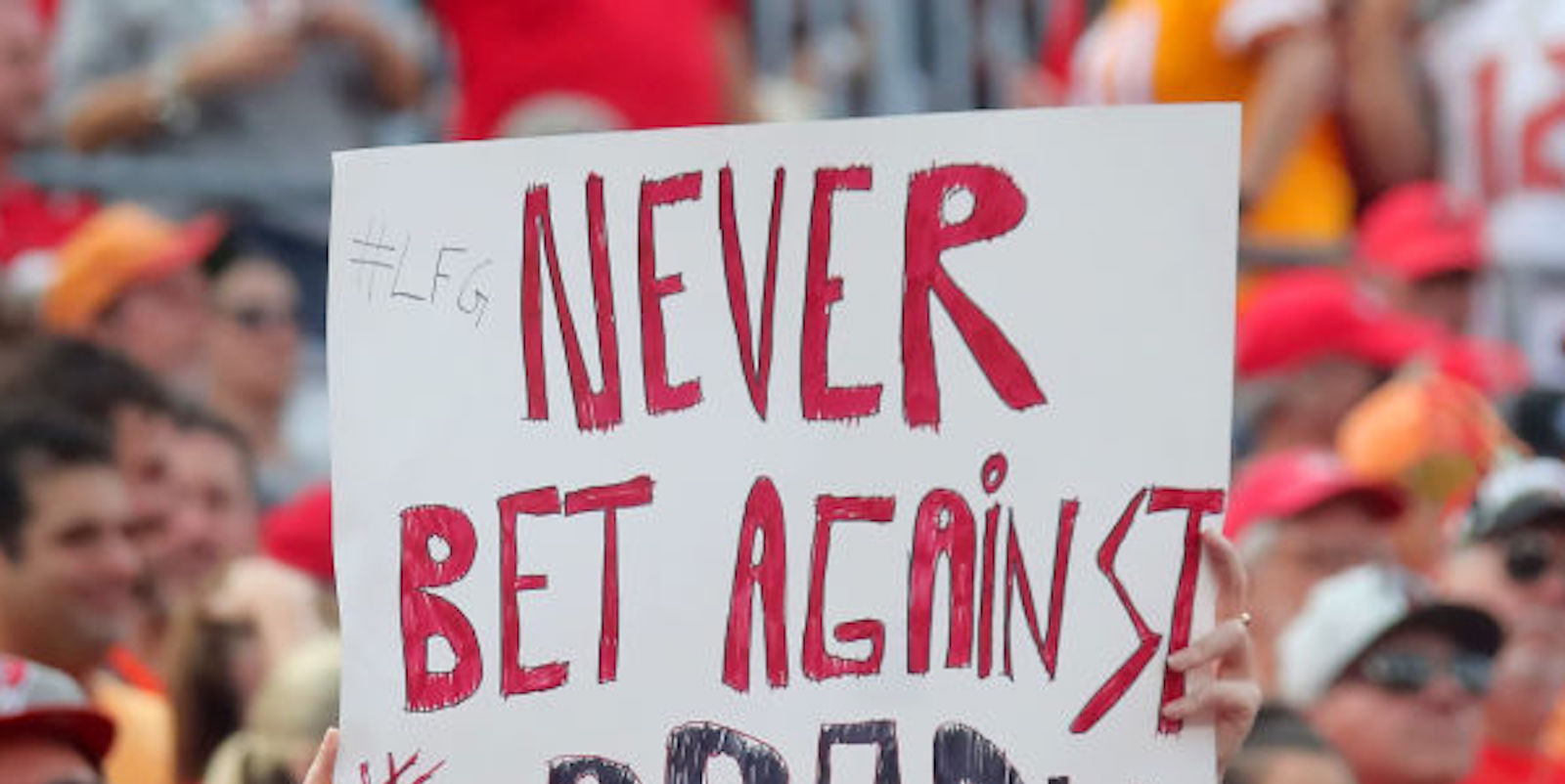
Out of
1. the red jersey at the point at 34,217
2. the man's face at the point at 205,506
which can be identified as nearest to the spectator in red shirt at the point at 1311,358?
the man's face at the point at 205,506

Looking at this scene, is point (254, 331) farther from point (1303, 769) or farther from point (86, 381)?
point (1303, 769)

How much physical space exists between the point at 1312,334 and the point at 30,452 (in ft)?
8.75

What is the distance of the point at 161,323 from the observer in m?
8.12

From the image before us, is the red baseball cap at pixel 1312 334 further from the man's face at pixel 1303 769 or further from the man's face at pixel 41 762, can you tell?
the man's face at pixel 41 762

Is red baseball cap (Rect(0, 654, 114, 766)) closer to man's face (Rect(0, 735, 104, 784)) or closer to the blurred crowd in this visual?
man's face (Rect(0, 735, 104, 784))

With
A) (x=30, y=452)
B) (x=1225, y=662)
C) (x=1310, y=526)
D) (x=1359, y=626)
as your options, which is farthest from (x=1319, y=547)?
(x=1225, y=662)

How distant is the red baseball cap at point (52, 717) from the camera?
4707 mm

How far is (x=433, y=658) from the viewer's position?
382cm

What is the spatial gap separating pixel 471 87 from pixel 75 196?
2.74 ft

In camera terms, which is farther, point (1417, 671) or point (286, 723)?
point (1417, 671)

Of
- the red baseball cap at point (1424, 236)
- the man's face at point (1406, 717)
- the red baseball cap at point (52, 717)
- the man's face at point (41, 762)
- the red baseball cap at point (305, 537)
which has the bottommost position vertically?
the man's face at point (41, 762)

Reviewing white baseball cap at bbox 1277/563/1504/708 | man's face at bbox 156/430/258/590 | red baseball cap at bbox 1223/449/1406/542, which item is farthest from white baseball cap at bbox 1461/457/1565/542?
man's face at bbox 156/430/258/590

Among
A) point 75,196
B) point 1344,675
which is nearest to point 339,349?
point 1344,675

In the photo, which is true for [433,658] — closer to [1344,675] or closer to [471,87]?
[1344,675]
